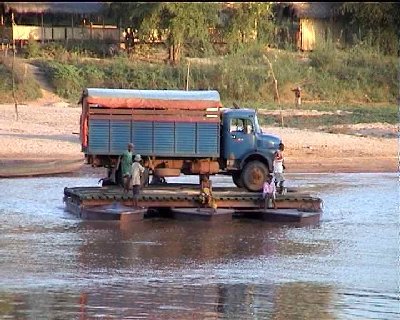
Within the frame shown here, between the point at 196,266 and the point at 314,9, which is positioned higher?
the point at 314,9

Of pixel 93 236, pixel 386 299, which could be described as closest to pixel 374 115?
pixel 93 236

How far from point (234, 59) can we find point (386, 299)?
37.6m

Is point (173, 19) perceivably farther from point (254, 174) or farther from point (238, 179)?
point (254, 174)

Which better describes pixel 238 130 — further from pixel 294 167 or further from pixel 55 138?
pixel 55 138

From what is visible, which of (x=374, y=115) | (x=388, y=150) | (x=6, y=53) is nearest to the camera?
(x=388, y=150)

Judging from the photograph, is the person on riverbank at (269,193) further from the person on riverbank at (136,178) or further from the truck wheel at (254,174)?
the person on riverbank at (136,178)

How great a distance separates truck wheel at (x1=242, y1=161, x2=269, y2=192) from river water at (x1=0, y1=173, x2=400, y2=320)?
4.74 ft

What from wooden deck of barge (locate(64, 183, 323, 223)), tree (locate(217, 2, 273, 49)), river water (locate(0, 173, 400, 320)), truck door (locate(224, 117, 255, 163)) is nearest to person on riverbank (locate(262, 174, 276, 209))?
wooden deck of barge (locate(64, 183, 323, 223))

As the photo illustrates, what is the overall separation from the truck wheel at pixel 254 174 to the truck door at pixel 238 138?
336 millimetres

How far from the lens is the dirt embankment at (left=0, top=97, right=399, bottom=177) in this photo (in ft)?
108

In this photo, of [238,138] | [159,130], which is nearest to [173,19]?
[238,138]

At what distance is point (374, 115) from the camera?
46.9 m

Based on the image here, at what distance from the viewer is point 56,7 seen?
55594 millimetres

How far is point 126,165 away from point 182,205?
1.31m
